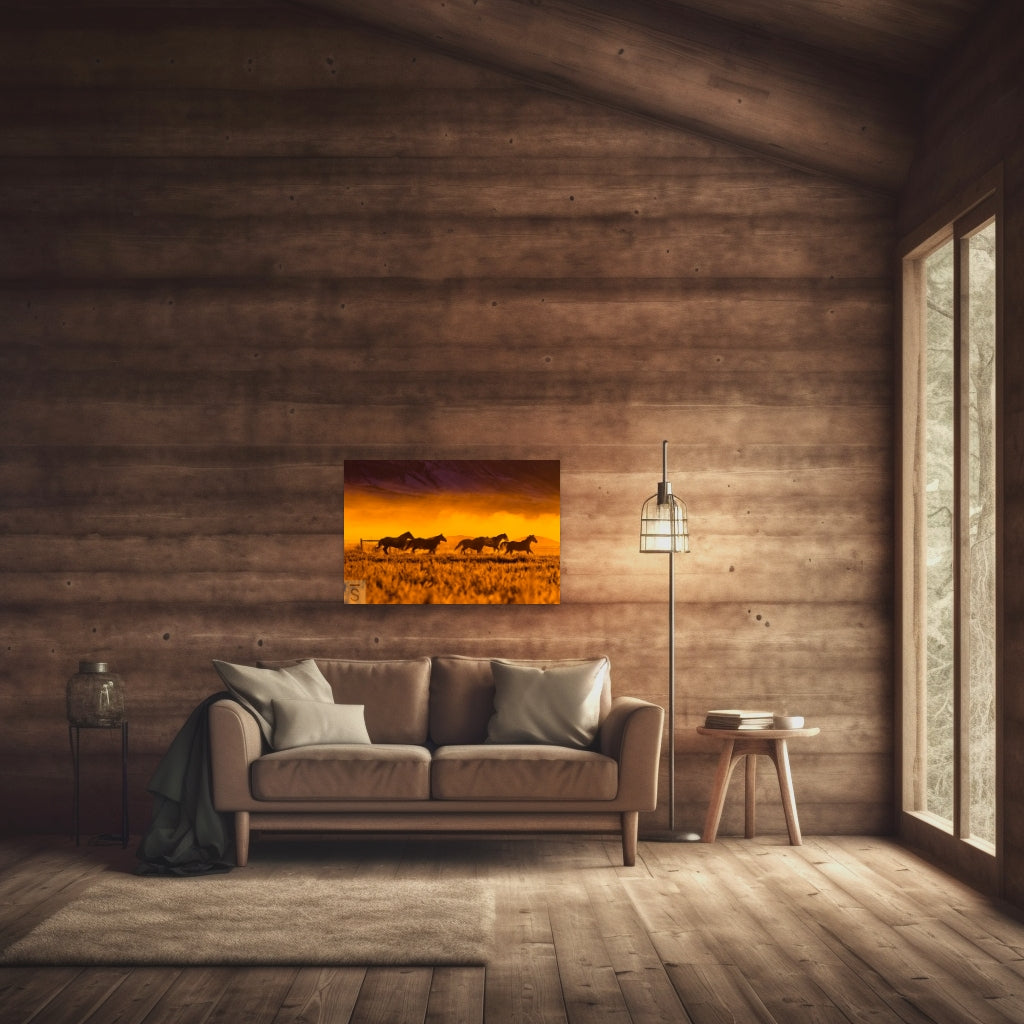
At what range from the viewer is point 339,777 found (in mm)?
5117

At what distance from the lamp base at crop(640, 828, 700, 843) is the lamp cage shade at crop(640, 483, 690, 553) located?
1.32 m

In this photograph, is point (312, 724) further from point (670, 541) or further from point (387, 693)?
point (670, 541)

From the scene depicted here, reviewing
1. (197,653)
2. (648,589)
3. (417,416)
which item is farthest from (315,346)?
(648,589)

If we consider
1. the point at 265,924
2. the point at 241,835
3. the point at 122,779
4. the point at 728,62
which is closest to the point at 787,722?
the point at 241,835

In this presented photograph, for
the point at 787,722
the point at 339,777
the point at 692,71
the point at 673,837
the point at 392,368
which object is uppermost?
the point at 692,71

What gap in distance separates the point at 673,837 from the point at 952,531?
1878 millimetres

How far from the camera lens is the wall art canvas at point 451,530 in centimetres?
608

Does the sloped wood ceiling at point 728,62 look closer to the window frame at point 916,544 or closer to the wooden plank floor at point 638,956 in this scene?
the window frame at point 916,544

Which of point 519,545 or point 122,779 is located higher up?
point 519,545

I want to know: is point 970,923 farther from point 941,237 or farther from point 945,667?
point 941,237

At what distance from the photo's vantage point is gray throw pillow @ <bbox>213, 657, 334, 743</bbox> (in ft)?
17.6

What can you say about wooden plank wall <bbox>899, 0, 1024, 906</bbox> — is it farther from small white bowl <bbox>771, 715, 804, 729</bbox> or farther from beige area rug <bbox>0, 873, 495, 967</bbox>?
beige area rug <bbox>0, 873, 495, 967</bbox>

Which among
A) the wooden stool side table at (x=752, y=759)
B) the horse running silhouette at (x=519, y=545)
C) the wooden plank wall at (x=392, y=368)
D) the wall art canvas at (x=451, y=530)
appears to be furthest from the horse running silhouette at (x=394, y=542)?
the wooden stool side table at (x=752, y=759)

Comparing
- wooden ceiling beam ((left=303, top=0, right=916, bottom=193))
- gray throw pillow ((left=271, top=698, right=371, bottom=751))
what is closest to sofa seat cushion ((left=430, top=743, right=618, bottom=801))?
gray throw pillow ((left=271, top=698, right=371, bottom=751))
